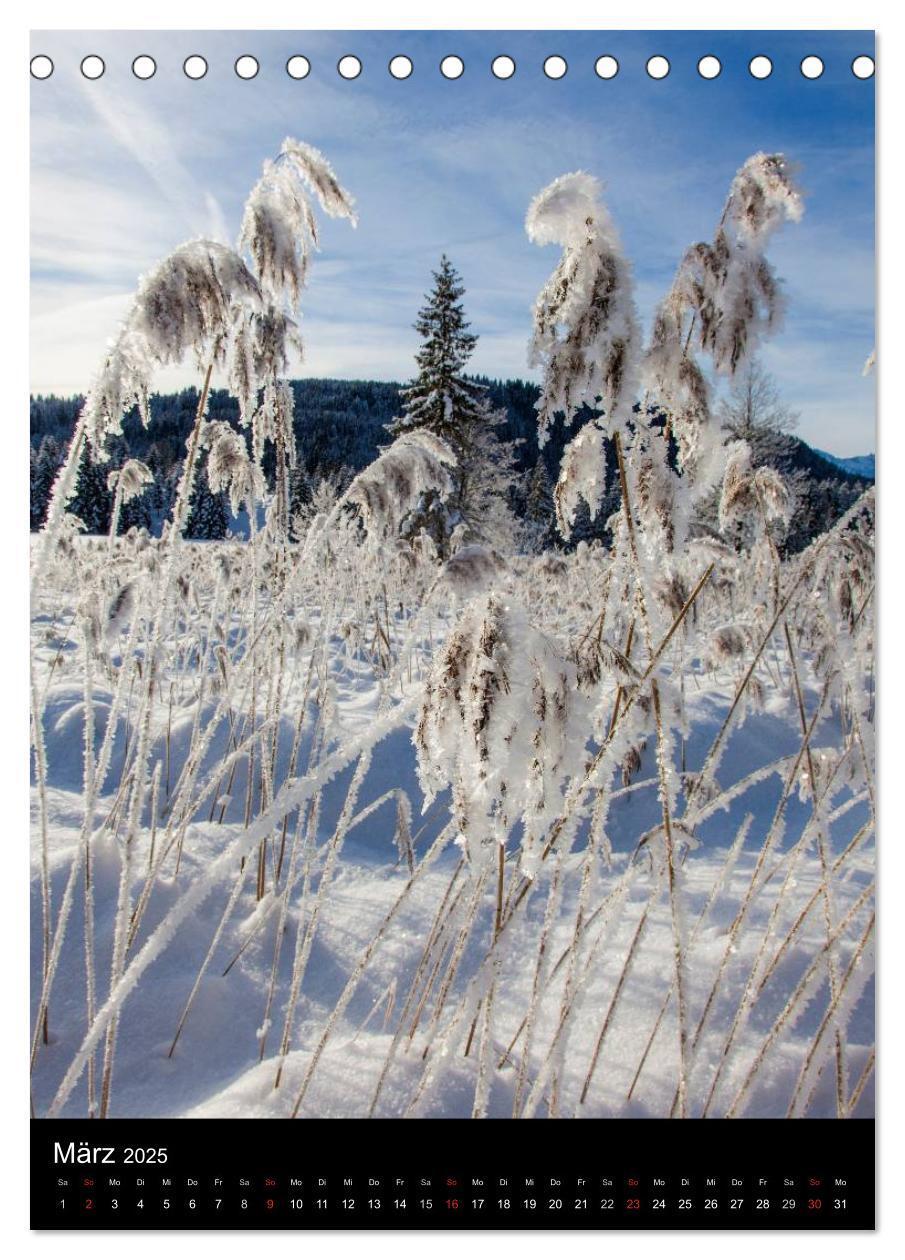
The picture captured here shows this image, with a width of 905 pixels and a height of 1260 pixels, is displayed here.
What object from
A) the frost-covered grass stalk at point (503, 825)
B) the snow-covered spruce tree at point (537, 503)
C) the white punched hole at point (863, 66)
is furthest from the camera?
the snow-covered spruce tree at point (537, 503)

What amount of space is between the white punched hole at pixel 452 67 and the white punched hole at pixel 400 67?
55mm

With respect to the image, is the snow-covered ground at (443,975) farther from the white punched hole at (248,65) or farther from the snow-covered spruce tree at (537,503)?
the snow-covered spruce tree at (537,503)

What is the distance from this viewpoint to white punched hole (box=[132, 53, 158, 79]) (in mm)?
1202

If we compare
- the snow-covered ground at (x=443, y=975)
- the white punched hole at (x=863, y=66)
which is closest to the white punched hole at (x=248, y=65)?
the white punched hole at (x=863, y=66)

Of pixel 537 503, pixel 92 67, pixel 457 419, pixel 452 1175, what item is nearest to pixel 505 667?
pixel 452 1175

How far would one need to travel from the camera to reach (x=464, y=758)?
0.61 meters

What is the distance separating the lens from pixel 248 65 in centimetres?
120

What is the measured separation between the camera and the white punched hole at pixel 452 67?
1201 mm

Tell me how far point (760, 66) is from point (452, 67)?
1.69 feet

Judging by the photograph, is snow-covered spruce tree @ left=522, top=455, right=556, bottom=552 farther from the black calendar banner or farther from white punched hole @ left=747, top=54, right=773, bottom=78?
the black calendar banner

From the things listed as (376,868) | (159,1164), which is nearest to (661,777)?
(159,1164)

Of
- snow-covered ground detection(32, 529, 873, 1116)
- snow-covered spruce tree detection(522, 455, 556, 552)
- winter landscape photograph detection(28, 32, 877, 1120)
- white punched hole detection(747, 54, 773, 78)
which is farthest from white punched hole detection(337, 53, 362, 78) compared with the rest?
snow-covered spruce tree detection(522, 455, 556, 552)

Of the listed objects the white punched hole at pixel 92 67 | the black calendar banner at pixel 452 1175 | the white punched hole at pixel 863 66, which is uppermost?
the white punched hole at pixel 92 67
